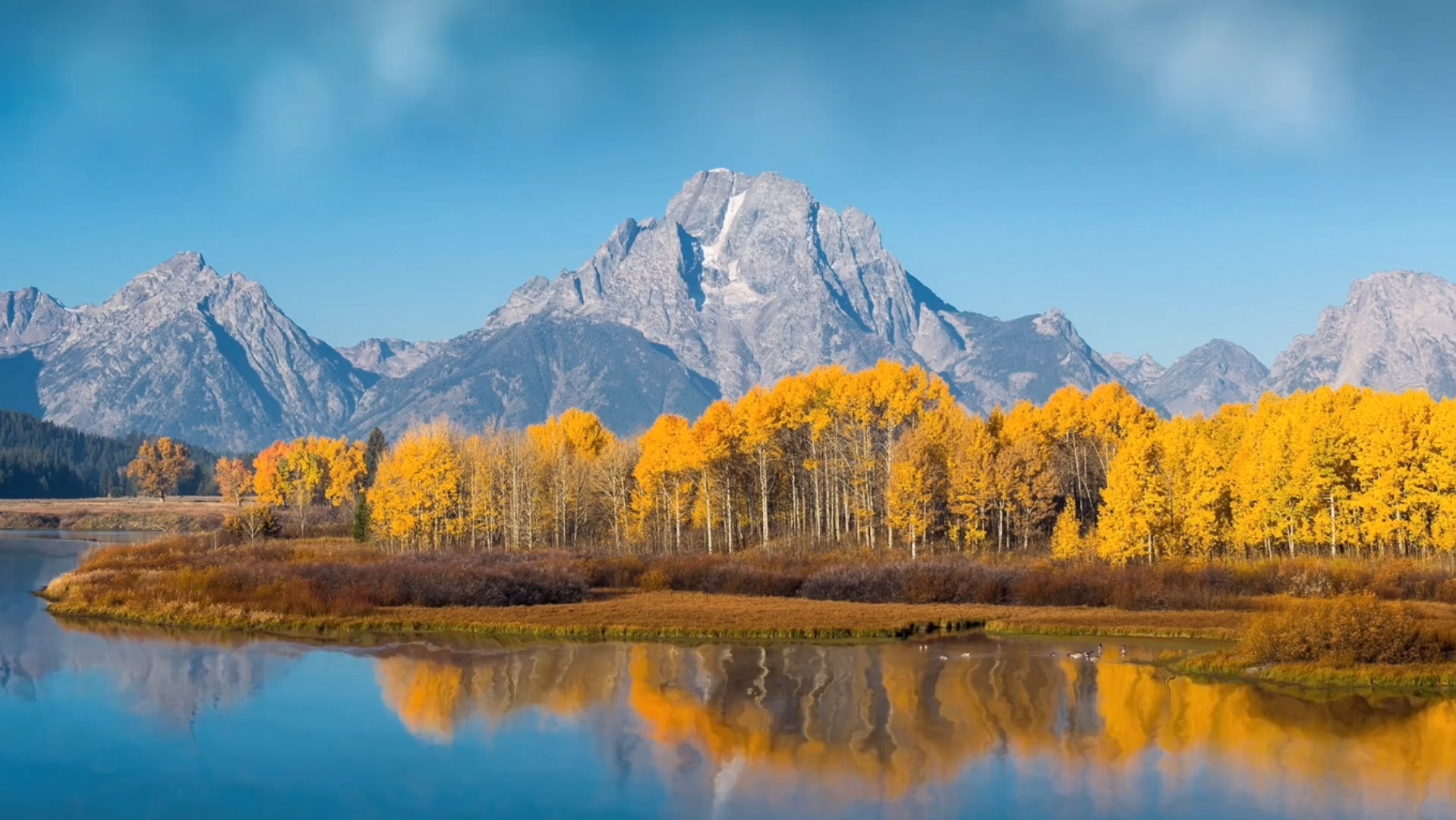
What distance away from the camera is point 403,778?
23641 millimetres

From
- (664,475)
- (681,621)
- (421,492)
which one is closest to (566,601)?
(681,621)

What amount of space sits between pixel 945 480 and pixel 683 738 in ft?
180

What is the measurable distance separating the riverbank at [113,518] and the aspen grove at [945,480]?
175 feet

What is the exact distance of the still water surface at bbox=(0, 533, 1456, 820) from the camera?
72.0ft

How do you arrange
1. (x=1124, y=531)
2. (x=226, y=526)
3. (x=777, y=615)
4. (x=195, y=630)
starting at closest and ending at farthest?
(x=195, y=630), (x=777, y=615), (x=1124, y=531), (x=226, y=526)

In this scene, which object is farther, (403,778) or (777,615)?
(777,615)

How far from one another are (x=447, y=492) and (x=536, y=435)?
91.1 feet

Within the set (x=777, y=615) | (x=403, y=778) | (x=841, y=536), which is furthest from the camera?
(x=841, y=536)

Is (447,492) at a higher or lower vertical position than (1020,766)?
higher

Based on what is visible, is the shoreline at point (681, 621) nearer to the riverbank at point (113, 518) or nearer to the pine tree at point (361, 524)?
the pine tree at point (361, 524)

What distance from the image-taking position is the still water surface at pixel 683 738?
22.0 m

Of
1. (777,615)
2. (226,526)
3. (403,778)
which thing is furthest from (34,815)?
(226,526)

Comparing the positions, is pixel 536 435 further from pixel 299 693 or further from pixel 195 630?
pixel 299 693

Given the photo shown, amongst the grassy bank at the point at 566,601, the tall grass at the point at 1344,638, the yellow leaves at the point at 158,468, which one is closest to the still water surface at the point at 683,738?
the tall grass at the point at 1344,638
